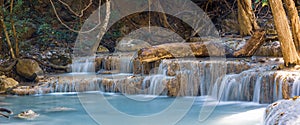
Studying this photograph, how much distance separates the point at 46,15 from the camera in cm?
1556

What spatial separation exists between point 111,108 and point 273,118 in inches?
211

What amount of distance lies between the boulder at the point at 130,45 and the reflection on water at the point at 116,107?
509 centimetres

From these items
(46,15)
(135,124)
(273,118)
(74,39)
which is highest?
(46,15)

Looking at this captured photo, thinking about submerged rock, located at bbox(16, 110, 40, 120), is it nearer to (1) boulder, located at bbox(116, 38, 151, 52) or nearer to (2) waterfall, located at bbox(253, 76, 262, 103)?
(2) waterfall, located at bbox(253, 76, 262, 103)

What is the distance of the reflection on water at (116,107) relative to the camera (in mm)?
6031

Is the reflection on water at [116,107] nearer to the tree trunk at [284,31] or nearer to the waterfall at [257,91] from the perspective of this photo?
the waterfall at [257,91]

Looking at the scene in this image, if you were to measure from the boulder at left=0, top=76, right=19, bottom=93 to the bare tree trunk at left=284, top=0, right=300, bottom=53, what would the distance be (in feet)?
20.8

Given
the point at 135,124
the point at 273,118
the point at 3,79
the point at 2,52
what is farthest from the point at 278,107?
the point at 2,52

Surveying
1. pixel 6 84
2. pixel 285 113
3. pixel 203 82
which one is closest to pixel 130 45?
pixel 6 84

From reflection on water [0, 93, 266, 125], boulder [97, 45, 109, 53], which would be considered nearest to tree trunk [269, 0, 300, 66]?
reflection on water [0, 93, 266, 125]

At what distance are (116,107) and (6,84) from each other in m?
3.40

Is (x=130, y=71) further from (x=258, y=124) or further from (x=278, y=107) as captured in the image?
(x=278, y=107)

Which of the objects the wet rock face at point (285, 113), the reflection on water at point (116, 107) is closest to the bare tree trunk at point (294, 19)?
the reflection on water at point (116, 107)

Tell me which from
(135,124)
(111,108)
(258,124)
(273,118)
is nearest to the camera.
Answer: (273,118)
